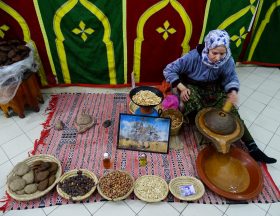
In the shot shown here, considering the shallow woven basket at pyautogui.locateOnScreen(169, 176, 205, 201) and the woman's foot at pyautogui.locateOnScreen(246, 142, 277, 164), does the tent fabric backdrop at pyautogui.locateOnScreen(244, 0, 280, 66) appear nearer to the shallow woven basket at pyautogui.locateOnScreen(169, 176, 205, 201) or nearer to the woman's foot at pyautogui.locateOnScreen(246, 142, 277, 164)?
the woman's foot at pyautogui.locateOnScreen(246, 142, 277, 164)

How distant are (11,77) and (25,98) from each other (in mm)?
347

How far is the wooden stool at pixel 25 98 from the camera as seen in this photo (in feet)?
9.05

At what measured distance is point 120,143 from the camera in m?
2.59

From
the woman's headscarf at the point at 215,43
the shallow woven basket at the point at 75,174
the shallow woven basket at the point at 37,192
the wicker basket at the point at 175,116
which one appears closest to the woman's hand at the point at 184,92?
the wicker basket at the point at 175,116

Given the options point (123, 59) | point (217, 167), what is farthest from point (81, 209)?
point (123, 59)

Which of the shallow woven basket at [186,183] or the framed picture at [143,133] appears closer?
the shallow woven basket at [186,183]

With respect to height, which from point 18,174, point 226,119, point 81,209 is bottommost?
point 81,209

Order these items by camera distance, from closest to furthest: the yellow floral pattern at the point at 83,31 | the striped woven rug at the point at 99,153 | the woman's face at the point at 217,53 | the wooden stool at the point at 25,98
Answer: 1. the striped woven rug at the point at 99,153
2. the woman's face at the point at 217,53
3. the wooden stool at the point at 25,98
4. the yellow floral pattern at the point at 83,31

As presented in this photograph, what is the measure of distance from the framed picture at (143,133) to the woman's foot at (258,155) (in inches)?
32.4

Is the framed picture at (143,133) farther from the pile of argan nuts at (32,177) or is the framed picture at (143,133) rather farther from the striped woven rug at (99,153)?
the pile of argan nuts at (32,177)

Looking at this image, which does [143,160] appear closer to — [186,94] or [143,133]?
[143,133]

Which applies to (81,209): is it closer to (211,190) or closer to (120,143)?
(120,143)

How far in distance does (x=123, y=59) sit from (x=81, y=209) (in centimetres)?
181

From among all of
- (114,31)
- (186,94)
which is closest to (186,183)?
(186,94)
